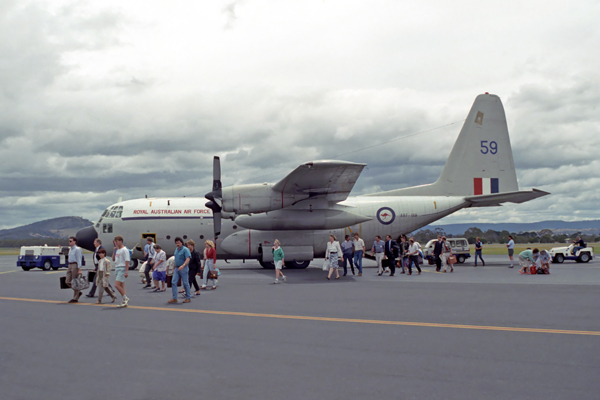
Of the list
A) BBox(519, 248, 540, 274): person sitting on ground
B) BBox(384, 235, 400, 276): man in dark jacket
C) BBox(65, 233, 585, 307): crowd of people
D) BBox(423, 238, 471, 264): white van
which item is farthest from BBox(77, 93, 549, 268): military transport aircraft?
BBox(423, 238, 471, 264): white van

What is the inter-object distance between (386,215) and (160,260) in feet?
44.9

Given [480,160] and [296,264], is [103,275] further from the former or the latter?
[480,160]

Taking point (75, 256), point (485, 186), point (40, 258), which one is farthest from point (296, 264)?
point (40, 258)

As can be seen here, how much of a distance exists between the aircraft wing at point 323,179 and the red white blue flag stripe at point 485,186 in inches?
370

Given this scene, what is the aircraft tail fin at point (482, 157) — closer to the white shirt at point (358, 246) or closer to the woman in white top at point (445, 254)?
A: the woman in white top at point (445, 254)

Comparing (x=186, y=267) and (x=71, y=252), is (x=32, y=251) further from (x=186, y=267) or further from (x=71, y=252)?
(x=186, y=267)

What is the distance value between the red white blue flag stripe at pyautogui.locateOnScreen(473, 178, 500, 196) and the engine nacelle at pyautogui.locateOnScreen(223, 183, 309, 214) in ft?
40.4

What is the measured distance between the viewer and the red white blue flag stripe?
86.1 ft

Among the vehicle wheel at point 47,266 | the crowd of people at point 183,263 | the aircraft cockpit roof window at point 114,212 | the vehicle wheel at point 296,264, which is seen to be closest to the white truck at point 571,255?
the crowd of people at point 183,263

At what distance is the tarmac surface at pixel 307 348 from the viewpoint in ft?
16.2

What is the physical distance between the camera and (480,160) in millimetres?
26406

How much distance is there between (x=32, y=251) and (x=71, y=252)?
18392 millimetres

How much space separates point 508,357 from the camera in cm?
607

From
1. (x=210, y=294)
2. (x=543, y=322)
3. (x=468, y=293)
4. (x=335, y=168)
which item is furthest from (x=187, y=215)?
(x=543, y=322)
